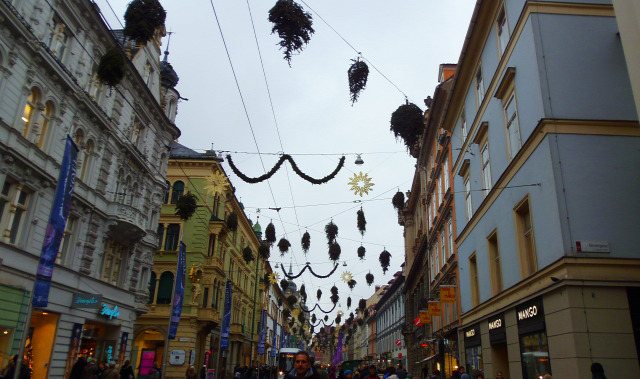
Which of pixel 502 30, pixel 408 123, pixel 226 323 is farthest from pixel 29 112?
pixel 226 323

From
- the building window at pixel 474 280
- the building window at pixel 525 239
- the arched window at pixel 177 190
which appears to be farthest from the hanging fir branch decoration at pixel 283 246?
the building window at pixel 525 239

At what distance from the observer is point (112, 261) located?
24266 mm

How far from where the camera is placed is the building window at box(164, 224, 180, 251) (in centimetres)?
3631

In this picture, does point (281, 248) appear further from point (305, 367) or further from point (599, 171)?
point (305, 367)

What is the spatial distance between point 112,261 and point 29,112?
9.74 m

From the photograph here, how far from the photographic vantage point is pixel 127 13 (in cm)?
1016

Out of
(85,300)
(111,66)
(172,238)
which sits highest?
(172,238)

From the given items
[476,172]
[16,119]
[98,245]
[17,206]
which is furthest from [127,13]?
[98,245]

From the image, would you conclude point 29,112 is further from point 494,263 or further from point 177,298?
point 494,263

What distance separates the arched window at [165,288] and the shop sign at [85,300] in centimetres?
1512

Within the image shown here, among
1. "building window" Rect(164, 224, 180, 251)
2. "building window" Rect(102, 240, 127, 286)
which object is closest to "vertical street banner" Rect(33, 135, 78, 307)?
"building window" Rect(102, 240, 127, 286)

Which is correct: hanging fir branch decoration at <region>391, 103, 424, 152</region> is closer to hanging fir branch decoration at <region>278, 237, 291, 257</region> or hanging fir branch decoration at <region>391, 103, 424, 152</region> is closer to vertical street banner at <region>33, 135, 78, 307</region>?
vertical street banner at <region>33, 135, 78, 307</region>

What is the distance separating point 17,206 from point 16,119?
3.00 m

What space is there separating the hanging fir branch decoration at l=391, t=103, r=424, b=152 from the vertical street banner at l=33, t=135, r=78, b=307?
9621 mm
